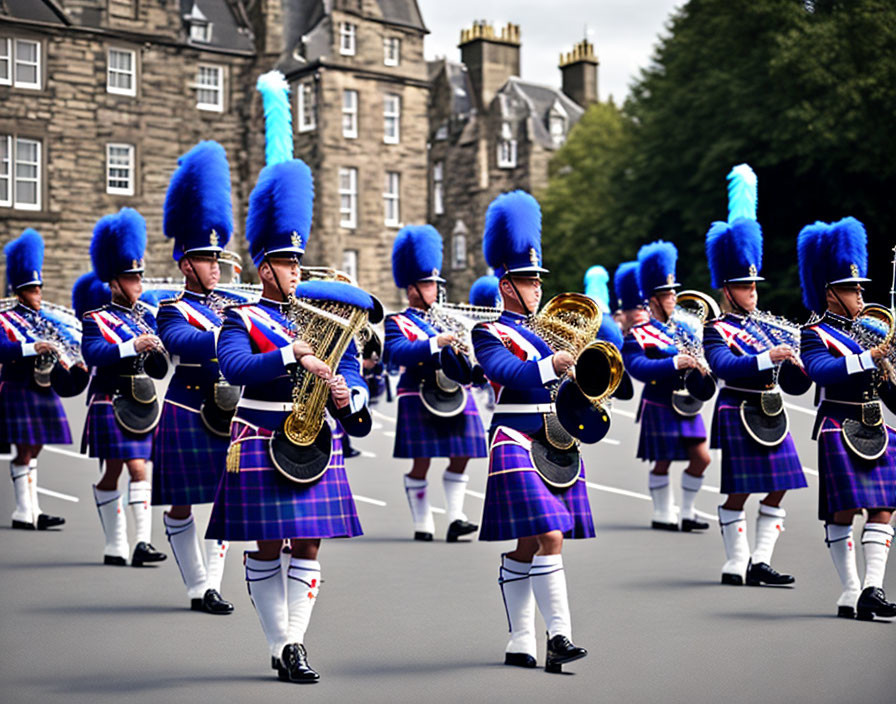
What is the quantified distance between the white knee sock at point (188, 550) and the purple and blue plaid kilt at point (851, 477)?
3698 millimetres

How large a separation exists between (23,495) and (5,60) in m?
27.8

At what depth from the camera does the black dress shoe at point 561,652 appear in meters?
6.31

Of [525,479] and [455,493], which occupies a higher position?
[525,479]

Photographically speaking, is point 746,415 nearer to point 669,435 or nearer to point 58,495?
point 669,435

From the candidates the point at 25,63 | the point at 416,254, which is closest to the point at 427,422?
the point at 416,254

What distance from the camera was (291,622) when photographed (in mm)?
6137

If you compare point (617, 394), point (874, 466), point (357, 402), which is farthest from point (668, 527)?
point (357, 402)

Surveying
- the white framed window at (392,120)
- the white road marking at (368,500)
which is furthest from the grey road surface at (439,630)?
the white framed window at (392,120)

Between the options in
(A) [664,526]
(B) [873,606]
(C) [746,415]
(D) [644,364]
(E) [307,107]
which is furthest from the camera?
(E) [307,107]

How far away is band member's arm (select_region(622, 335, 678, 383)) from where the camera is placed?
10961 mm

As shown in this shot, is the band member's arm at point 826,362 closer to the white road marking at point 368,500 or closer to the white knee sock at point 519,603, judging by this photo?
the white knee sock at point 519,603

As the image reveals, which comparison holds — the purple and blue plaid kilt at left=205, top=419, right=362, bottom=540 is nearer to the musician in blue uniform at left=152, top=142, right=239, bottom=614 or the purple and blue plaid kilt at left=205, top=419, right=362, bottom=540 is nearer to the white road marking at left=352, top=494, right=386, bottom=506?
the musician in blue uniform at left=152, top=142, right=239, bottom=614

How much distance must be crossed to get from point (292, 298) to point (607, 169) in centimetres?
3656

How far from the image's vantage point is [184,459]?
7.92m
